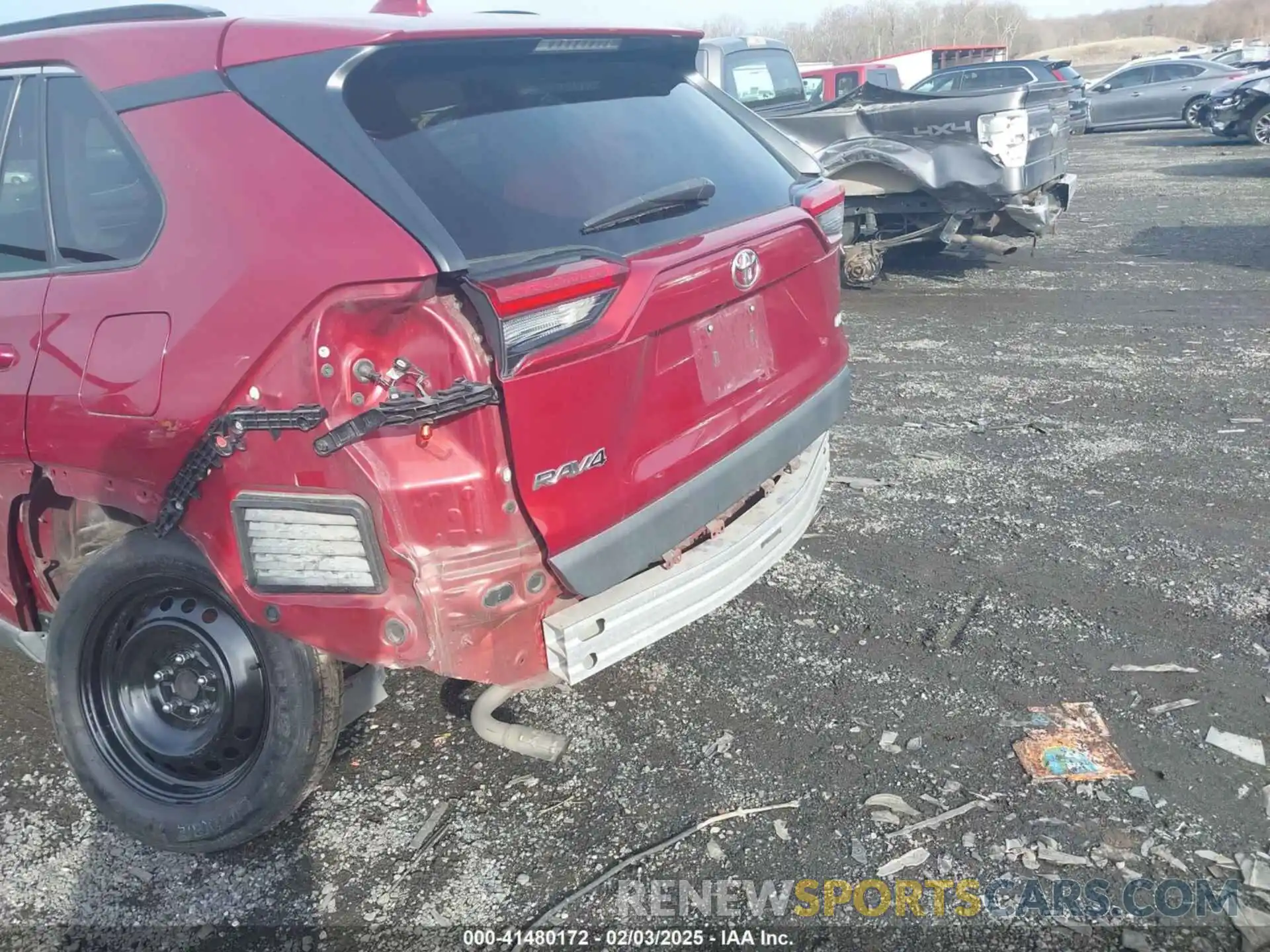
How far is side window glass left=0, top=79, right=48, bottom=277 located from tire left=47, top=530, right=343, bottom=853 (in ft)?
2.96

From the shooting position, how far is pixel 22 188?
292 cm

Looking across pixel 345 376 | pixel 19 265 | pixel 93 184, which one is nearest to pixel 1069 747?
pixel 345 376

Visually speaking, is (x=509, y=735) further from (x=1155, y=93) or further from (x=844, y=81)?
(x=1155, y=93)

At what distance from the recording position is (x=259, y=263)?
7.54 ft

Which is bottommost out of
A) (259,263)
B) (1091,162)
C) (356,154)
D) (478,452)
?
(1091,162)

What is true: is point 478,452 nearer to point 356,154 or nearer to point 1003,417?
point 356,154

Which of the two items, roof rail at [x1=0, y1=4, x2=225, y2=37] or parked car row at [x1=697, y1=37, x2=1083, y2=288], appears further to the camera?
parked car row at [x1=697, y1=37, x2=1083, y2=288]

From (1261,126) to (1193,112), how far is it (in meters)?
3.46

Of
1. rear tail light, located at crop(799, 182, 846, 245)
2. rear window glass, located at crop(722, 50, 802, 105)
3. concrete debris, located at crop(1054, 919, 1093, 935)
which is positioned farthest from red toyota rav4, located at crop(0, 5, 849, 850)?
rear window glass, located at crop(722, 50, 802, 105)

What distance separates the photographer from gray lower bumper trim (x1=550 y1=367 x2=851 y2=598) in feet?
8.28

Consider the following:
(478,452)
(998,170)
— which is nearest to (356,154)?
(478,452)

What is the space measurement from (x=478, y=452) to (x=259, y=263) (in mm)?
673

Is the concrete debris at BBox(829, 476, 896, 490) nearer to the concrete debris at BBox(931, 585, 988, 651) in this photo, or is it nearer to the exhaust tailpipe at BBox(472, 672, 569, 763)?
the concrete debris at BBox(931, 585, 988, 651)

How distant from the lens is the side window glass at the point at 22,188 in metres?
2.85
